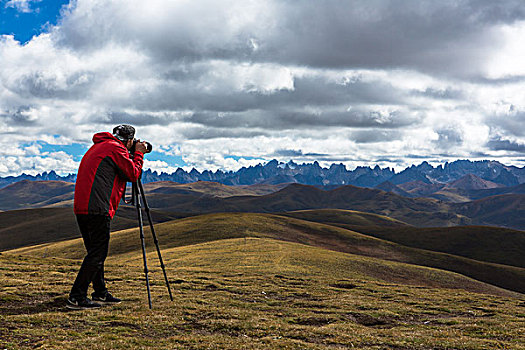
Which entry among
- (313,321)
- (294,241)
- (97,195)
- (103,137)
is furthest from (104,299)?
(294,241)

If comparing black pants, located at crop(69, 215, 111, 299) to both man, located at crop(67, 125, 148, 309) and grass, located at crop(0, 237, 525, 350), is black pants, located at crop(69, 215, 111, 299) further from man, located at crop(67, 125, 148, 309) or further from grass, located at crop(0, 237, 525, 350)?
grass, located at crop(0, 237, 525, 350)

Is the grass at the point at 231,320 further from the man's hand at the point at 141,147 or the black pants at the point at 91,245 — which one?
the man's hand at the point at 141,147

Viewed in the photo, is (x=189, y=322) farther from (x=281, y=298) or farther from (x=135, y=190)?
(x=281, y=298)

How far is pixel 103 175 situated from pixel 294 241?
109 metres

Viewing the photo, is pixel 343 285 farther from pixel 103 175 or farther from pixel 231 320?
pixel 103 175

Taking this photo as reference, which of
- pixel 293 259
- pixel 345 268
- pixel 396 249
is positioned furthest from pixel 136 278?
pixel 396 249

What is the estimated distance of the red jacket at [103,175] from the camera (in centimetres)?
1354

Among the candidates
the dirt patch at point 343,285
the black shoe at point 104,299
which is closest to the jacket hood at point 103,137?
the black shoe at point 104,299

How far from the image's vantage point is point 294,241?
11975cm

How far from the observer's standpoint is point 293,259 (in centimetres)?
6128

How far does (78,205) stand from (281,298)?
12.7 m

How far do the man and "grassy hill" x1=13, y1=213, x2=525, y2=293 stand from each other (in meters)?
89.1

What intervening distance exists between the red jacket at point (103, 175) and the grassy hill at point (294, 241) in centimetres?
8973

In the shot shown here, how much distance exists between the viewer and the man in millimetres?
13570
